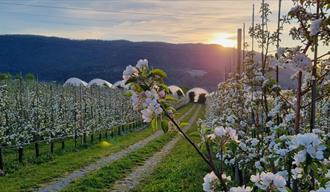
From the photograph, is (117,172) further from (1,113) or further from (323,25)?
(323,25)

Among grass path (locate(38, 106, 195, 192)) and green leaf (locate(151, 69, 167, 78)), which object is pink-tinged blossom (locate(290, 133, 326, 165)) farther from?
grass path (locate(38, 106, 195, 192))

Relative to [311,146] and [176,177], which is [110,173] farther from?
[311,146]

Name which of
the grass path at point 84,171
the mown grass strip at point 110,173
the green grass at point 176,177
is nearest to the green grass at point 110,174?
the mown grass strip at point 110,173

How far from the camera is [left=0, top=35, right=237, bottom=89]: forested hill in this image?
436 ft

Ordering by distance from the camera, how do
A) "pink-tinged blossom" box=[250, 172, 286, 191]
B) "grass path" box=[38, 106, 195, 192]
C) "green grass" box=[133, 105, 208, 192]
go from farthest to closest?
"grass path" box=[38, 106, 195, 192] < "green grass" box=[133, 105, 208, 192] < "pink-tinged blossom" box=[250, 172, 286, 191]

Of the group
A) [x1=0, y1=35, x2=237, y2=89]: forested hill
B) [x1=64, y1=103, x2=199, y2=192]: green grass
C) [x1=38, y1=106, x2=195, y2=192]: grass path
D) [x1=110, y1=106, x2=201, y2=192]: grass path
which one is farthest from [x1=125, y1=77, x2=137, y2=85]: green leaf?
[x1=0, y1=35, x2=237, y2=89]: forested hill

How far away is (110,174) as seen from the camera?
11633 mm

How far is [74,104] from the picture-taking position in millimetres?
19938

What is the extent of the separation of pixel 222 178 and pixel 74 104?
17.9 m

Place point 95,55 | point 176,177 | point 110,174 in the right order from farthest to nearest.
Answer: point 95,55, point 110,174, point 176,177

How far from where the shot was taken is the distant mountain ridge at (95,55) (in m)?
133

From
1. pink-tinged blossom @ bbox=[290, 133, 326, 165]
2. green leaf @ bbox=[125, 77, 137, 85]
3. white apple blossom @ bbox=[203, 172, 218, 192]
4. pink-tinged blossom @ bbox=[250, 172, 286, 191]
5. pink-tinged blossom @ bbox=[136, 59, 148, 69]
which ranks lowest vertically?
white apple blossom @ bbox=[203, 172, 218, 192]

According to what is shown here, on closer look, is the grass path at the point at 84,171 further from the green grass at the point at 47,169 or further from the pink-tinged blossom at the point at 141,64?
the pink-tinged blossom at the point at 141,64

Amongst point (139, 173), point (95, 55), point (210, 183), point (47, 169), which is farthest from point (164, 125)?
point (95, 55)
